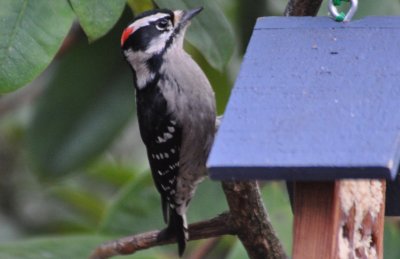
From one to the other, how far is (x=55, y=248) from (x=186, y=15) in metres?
1.14

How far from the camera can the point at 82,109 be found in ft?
16.0

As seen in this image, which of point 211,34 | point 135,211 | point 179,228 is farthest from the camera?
point 135,211

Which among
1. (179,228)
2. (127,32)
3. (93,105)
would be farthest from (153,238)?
(93,105)

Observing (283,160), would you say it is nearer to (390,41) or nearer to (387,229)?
(390,41)

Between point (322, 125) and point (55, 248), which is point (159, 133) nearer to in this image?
point (55, 248)

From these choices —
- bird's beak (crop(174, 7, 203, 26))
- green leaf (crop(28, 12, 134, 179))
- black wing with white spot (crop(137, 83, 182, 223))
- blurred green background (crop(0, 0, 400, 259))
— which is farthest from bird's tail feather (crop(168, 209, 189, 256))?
green leaf (crop(28, 12, 134, 179))

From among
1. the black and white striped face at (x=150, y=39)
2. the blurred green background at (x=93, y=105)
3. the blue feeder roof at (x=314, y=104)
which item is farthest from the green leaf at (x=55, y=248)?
the blue feeder roof at (x=314, y=104)

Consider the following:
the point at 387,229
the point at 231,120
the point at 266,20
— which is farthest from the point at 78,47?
the point at 231,120

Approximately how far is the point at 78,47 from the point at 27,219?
1487mm

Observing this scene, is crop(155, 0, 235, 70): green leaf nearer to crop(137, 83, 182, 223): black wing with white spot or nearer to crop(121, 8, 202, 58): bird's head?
Answer: crop(121, 8, 202, 58): bird's head

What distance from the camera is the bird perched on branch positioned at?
12.9 ft

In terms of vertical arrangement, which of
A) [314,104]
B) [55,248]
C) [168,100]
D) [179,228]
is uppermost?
[314,104]

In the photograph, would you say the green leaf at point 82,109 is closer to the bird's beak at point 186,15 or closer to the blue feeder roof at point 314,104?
the bird's beak at point 186,15

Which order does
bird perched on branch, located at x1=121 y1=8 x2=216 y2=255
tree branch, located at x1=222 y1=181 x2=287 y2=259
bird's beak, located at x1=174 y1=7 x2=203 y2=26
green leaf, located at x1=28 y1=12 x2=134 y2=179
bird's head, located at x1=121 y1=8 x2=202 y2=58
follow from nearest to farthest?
1. tree branch, located at x1=222 y1=181 x2=287 y2=259
2. bird's beak, located at x1=174 y1=7 x2=203 y2=26
3. bird's head, located at x1=121 y1=8 x2=202 y2=58
4. bird perched on branch, located at x1=121 y1=8 x2=216 y2=255
5. green leaf, located at x1=28 y1=12 x2=134 y2=179
